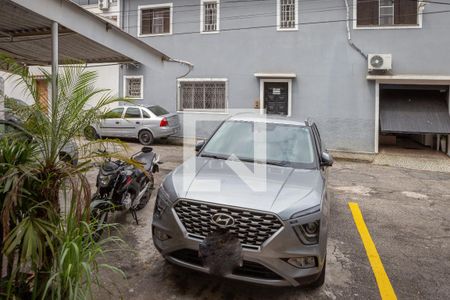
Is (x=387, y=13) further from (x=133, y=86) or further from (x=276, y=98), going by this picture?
(x=133, y=86)

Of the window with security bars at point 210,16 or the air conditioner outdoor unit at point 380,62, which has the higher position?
the window with security bars at point 210,16

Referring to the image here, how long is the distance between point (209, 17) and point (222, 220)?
39.2 ft

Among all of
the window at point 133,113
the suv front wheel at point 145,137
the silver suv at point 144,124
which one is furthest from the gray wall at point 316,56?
the suv front wheel at point 145,137

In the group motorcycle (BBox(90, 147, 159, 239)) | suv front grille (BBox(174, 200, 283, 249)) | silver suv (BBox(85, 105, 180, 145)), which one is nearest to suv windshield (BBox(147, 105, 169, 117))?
silver suv (BBox(85, 105, 180, 145))

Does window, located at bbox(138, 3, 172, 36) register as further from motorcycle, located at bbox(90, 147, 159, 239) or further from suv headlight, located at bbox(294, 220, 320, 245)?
suv headlight, located at bbox(294, 220, 320, 245)

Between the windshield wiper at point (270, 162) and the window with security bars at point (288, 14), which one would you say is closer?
the windshield wiper at point (270, 162)

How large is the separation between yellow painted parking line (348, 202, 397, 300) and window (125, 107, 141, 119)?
8.71 metres

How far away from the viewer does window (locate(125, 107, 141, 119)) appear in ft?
41.5

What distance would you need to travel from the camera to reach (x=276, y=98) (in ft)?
43.3

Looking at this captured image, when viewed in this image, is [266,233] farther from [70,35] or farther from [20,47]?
[20,47]

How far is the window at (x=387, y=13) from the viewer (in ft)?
39.2

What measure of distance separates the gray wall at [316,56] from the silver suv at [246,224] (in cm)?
897

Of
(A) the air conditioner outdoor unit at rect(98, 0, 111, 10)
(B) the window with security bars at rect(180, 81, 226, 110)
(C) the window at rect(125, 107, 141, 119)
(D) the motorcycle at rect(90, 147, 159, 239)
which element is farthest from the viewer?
(A) the air conditioner outdoor unit at rect(98, 0, 111, 10)

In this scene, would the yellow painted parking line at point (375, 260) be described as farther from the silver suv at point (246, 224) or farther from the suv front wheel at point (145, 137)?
the suv front wheel at point (145, 137)
